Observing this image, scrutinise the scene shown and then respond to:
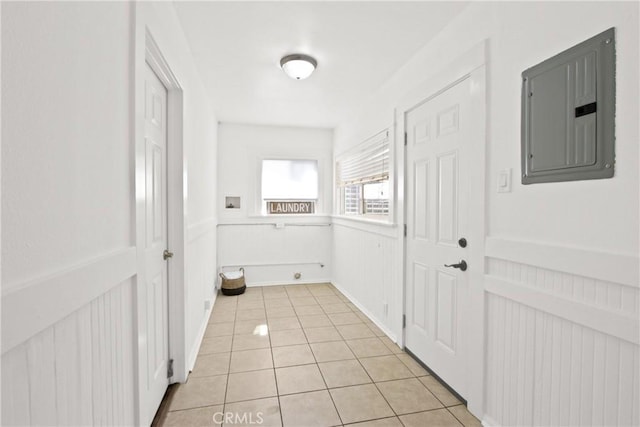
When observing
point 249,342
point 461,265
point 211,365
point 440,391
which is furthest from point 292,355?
point 461,265

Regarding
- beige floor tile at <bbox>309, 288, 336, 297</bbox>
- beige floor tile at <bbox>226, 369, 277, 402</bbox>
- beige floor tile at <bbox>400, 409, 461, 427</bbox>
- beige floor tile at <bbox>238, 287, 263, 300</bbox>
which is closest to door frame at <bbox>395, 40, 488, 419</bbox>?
beige floor tile at <bbox>400, 409, 461, 427</bbox>

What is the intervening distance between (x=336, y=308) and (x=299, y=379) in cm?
158

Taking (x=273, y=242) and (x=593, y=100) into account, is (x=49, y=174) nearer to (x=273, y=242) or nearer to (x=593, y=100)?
(x=593, y=100)

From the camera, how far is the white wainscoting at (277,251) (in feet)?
15.4

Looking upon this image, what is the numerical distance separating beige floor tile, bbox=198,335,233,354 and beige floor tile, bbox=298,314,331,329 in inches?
31.0

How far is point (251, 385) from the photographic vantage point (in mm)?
2168

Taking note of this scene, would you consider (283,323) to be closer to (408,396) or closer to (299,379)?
(299,379)

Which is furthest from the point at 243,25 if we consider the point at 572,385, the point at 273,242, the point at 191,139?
the point at 273,242

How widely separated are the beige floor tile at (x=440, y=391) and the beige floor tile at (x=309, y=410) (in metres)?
0.72

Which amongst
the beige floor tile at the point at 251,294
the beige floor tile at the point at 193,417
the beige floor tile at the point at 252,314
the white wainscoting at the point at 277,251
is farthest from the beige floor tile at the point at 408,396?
the white wainscoting at the point at 277,251

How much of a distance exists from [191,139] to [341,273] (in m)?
2.86

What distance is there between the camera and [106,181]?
42.6 inches

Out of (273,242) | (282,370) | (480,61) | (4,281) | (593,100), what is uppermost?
(480,61)

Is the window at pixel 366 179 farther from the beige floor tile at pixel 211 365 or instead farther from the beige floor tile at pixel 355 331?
the beige floor tile at pixel 211 365
